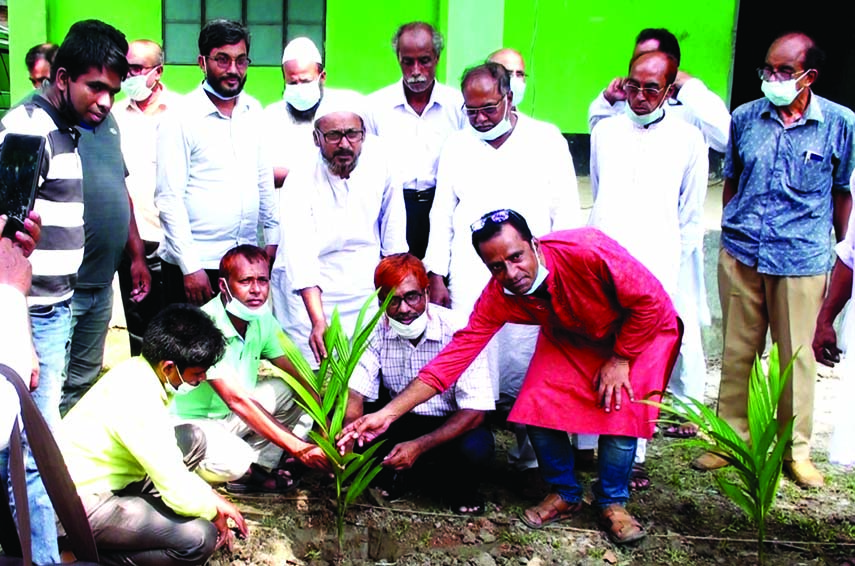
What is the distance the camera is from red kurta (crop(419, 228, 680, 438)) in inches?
151

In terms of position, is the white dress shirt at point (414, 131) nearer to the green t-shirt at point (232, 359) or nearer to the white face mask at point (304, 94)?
the white face mask at point (304, 94)

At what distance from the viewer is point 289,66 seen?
4969 mm

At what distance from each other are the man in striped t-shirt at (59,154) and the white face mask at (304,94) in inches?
56.8

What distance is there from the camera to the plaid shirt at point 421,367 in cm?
415

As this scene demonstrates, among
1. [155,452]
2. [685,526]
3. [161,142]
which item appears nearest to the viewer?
[155,452]

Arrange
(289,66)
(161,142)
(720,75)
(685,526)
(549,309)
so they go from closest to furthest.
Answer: (549,309) → (685,526) → (161,142) → (289,66) → (720,75)

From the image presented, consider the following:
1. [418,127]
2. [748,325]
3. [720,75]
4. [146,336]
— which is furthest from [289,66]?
[720,75]

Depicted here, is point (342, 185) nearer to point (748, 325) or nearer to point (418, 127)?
point (418, 127)

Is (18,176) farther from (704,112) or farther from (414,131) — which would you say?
(704,112)

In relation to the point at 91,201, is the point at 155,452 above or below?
below

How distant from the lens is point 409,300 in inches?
159

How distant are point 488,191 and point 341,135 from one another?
75 centimetres

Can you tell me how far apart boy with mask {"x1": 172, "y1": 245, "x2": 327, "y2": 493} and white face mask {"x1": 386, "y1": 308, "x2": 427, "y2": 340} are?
558mm

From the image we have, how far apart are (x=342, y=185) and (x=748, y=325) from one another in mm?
2136
